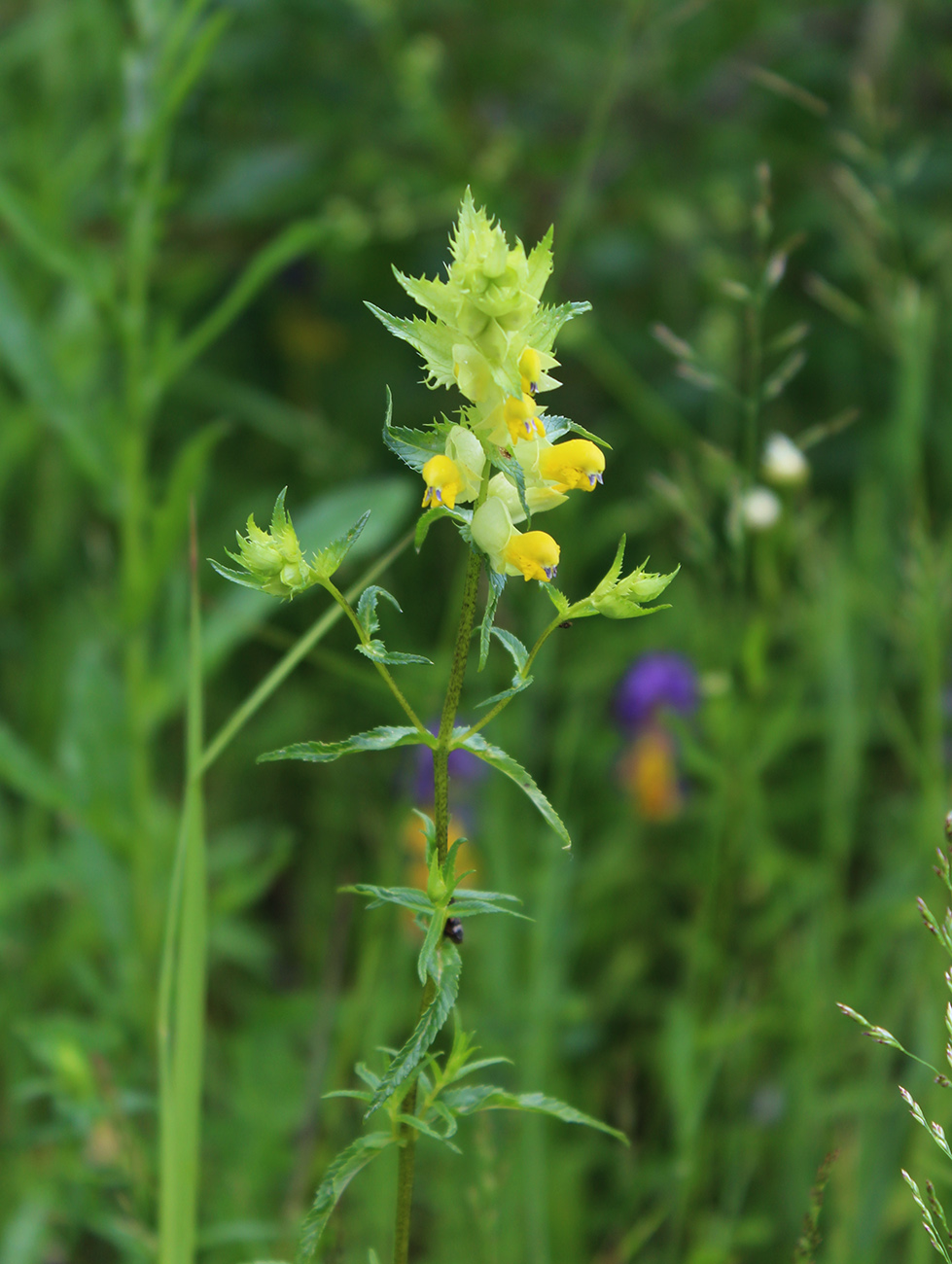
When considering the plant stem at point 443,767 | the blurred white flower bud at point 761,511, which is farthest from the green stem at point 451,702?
the blurred white flower bud at point 761,511

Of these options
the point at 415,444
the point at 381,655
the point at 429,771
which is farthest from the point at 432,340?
the point at 429,771

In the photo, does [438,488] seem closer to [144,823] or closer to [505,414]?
[505,414]

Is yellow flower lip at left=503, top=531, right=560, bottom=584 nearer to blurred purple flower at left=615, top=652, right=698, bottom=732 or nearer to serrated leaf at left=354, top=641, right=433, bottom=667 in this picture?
serrated leaf at left=354, top=641, right=433, bottom=667

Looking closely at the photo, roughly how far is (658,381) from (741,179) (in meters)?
0.38

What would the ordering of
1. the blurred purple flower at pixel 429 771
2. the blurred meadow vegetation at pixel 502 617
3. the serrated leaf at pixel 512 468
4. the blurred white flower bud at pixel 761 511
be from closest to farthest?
the serrated leaf at pixel 512 468 → the blurred meadow vegetation at pixel 502 617 → the blurred white flower bud at pixel 761 511 → the blurred purple flower at pixel 429 771

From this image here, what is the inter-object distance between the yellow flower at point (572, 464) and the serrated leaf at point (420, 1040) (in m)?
0.24

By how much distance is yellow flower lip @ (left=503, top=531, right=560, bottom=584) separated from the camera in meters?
0.56

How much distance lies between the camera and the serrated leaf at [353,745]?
1.83ft

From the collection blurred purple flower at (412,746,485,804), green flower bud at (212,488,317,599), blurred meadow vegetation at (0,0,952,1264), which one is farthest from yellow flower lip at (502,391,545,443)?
blurred purple flower at (412,746,485,804)

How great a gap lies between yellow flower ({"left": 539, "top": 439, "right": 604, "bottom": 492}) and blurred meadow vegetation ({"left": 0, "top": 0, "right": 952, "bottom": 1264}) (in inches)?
17.0

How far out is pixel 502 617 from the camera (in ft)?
5.50

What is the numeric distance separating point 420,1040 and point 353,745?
14 cm

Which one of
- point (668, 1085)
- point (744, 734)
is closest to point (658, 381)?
point (744, 734)

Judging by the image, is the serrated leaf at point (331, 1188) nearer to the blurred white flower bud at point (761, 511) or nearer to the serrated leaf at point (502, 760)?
the serrated leaf at point (502, 760)
